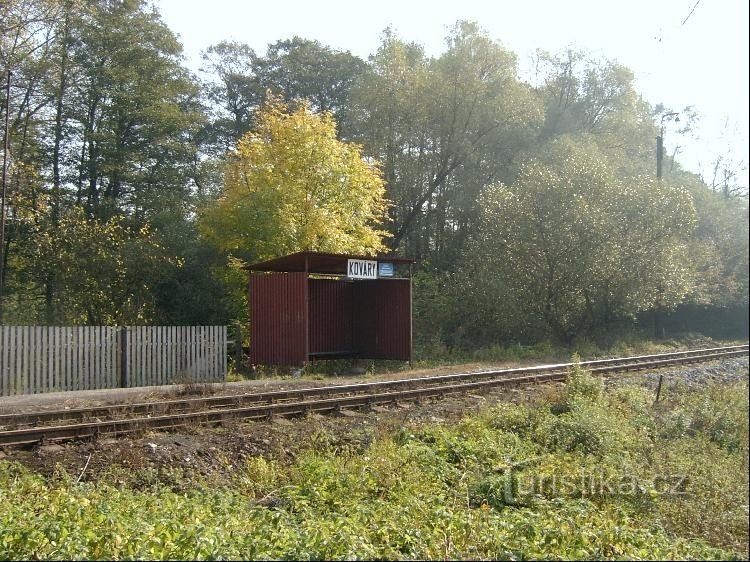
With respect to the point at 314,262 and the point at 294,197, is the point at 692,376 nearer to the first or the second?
the point at 314,262

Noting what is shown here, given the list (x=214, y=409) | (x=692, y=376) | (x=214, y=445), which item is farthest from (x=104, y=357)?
(x=692, y=376)

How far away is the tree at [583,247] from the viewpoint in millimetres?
30594

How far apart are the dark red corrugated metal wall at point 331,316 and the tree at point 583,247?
1052cm

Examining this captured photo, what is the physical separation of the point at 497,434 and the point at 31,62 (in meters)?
25.2

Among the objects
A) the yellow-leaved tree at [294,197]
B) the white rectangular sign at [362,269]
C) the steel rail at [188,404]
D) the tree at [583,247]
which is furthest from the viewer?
the tree at [583,247]

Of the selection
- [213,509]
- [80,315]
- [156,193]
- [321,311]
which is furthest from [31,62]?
[213,509]

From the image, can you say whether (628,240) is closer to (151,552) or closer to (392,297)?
(392,297)

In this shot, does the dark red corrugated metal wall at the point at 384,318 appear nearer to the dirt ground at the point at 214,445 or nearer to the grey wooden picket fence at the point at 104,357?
the grey wooden picket fence at the point at 104,357

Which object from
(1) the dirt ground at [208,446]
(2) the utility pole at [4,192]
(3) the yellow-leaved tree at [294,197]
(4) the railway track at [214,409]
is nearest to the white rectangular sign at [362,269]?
(4) the railway track at [214,409]

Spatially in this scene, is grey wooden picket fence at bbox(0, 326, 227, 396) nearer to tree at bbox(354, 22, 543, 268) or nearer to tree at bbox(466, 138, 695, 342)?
tree at bbox(466, 138, 695, 342)

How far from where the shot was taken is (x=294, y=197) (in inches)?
1067

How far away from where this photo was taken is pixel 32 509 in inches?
276

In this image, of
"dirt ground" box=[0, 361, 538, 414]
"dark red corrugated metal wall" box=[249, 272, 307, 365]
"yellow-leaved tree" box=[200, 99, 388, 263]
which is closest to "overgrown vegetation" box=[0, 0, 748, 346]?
"yellow-leaved tree" box=[200, 99, 388, 263]

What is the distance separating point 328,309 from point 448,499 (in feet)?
49.7
